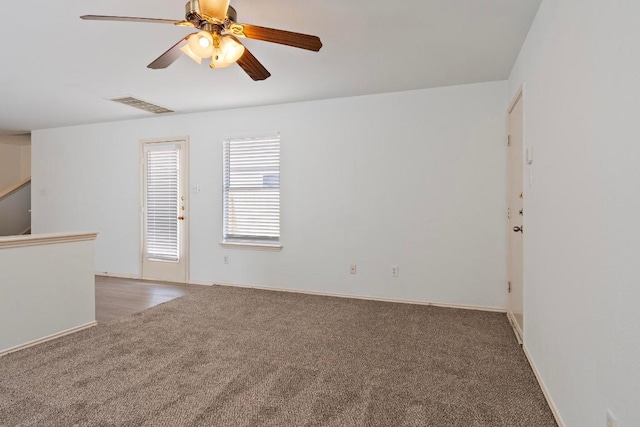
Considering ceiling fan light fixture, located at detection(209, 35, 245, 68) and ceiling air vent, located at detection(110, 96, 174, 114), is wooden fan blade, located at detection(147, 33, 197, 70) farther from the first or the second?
ceiling air vent, located at detection(110, 96, 174, 114)

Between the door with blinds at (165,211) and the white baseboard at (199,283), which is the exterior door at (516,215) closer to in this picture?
the white baseboard at (199,283)

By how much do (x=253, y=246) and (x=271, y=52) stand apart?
2554 mm

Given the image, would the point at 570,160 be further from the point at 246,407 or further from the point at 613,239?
the point at 246,407

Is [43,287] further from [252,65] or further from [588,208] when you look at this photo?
[588,208]

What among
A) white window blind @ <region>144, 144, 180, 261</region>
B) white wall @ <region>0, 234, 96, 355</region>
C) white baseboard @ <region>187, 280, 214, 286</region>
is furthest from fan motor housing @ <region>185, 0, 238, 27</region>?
white baseboard @ <region>187, 280, 214, 286</region>

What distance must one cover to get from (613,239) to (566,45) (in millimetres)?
1064

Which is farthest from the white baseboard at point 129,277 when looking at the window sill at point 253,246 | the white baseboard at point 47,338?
the white baseboard at point 47,338

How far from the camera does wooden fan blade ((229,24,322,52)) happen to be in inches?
79.8

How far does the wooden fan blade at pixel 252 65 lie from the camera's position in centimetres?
234

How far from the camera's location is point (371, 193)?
4.16 meters

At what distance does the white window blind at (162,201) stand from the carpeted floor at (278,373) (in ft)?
6.06

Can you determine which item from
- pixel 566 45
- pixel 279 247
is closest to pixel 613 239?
pixel 566 45

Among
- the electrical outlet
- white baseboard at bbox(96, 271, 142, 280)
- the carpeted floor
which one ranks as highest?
the electrical outlet

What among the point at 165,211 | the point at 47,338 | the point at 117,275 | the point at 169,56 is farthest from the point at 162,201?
the point at 169,56
